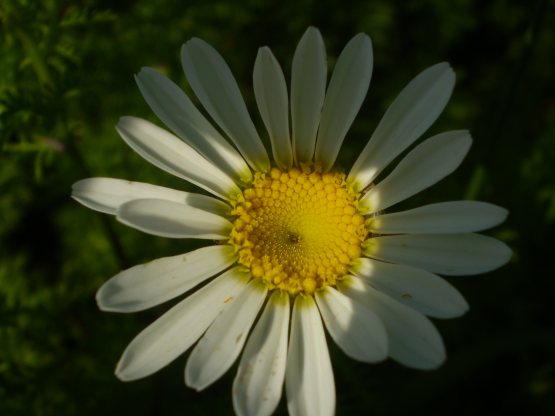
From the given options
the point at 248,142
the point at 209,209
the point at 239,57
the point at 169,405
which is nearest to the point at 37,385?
the point at 169,405

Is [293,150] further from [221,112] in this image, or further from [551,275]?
[551,275]

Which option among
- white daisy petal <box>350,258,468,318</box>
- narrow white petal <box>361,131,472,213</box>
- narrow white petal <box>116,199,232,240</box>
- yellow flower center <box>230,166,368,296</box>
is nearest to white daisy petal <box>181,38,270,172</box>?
yellow flower center <box>230,166,368,296</box>

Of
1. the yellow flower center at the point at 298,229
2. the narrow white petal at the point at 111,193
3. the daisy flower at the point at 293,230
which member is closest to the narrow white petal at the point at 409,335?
the daisy flower at the point at 293,230

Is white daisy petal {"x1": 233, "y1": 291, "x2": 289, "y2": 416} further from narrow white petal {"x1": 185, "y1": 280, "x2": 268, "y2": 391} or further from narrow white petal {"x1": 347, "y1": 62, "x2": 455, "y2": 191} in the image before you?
narrow white petal {"x1": 347, "y1": 62, "x2": 455, "y2": 191}

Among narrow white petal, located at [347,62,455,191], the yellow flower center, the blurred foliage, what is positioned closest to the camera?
narrow white petal, located at [347,62,455,191]

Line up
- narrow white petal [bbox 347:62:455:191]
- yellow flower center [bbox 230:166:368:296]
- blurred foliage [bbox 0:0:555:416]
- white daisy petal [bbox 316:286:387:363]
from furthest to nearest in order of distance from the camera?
blurred foliage [bbox 0:0:555:416]
yellow flower center [bbox 230:166:368:296]
narrow white petal [bbox 347:62:455:191]
white daisy petal [bbox 316:286:387:363]

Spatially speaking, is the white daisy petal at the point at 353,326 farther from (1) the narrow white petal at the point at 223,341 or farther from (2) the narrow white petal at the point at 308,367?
(1) the narrow white petal at the point at 223,341
